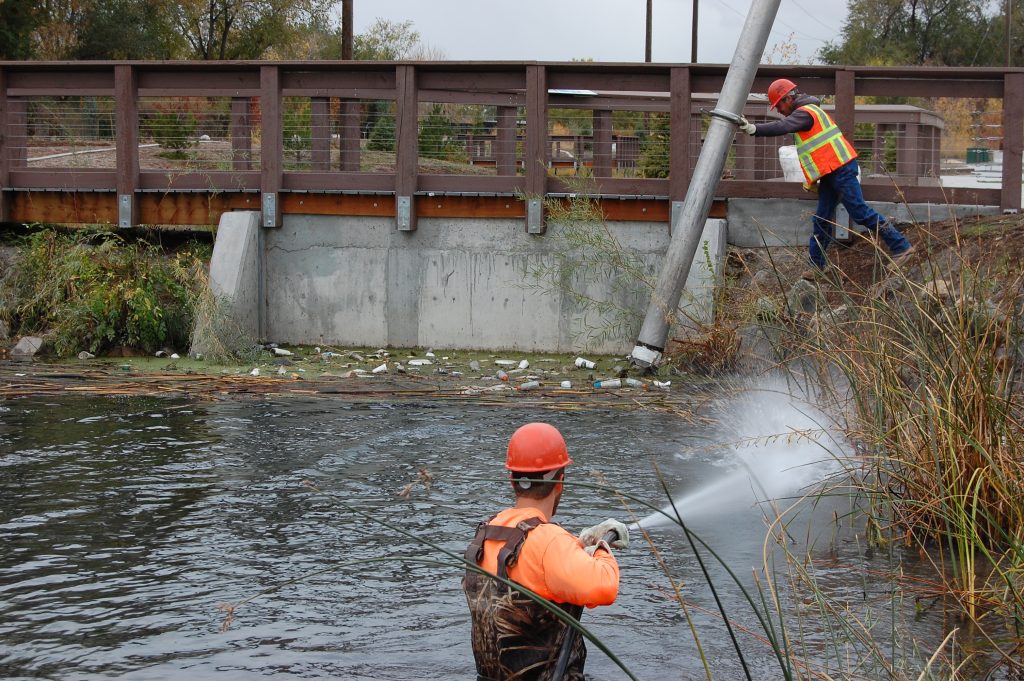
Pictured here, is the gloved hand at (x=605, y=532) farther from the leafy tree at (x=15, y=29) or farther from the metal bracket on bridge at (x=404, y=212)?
the leafy tree at (x=15, y=29)

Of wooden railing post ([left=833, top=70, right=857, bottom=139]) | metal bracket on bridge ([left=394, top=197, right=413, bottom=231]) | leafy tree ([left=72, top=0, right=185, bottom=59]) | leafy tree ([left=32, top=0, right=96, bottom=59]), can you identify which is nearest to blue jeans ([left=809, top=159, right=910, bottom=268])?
wooden railing post ([left=833, top=70, right=857, bottom=139])

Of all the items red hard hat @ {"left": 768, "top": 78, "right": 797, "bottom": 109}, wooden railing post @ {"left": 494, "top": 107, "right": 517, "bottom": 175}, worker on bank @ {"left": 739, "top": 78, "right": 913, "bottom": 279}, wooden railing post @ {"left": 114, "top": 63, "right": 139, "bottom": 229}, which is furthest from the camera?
wooden railing post @ {"left": 494, "top": 107, "right": 517, "bottom": 175}

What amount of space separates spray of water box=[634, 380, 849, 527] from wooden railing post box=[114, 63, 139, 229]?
8044 mm

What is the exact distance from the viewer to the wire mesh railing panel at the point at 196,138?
15750 mm

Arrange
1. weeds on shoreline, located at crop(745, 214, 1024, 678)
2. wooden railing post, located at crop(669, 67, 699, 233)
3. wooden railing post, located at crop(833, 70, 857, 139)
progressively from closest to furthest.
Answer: weeds on shoreline, located at crop(745, 214, 1024, 678)
wooden railing post, located at crop(833, 70, 857, 139)
wooden railing post, located at crop(669, 67, 699, 233)

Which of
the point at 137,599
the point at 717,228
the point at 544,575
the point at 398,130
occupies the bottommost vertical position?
the point at 137,599

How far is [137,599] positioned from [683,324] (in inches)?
280

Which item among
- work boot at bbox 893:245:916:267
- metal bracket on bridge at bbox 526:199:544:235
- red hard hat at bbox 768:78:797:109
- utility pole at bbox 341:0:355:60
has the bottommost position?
work boot at bbox 893:245:916:267

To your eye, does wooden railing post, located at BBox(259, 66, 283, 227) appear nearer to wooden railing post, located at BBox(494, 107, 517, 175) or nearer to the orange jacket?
wooden railing post, located at BBox(494, 107, 517, 175)

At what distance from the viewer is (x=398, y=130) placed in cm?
1390

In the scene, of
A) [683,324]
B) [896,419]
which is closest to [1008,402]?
[896,419]

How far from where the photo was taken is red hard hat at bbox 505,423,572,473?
4230 mm

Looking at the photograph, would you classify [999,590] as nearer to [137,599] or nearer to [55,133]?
[137,599]

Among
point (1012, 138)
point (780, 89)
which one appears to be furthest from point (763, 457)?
point (1012, 138)
